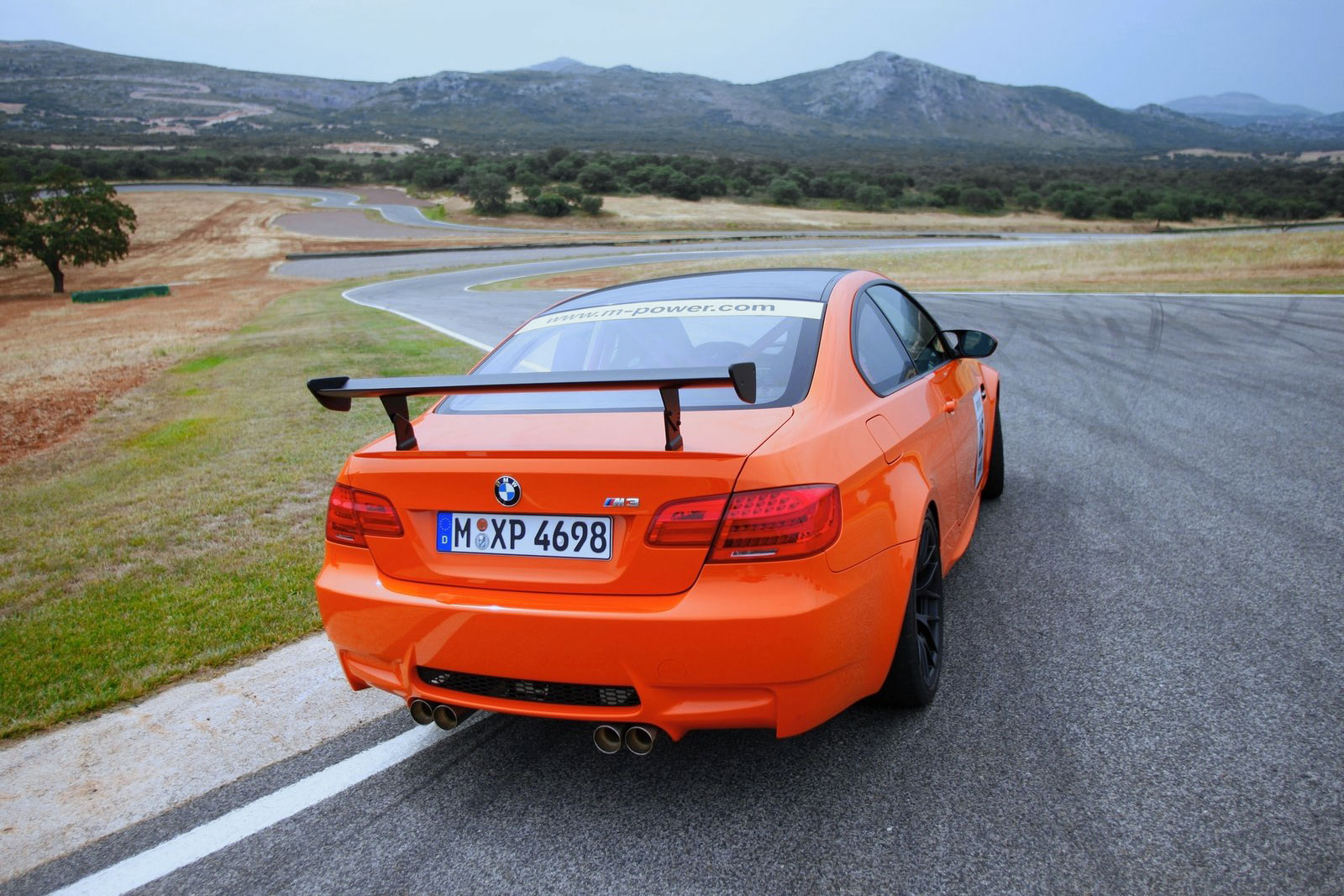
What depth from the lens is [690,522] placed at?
2.36 m

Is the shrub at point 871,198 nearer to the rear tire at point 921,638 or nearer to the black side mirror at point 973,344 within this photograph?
the black side mirror at point 973,344

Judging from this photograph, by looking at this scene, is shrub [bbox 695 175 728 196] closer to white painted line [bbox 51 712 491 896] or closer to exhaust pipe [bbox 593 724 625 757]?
white painted line [bbox 51 712 491 896]

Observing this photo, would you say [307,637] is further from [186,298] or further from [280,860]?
[186,298]

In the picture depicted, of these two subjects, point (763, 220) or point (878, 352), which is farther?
point (763, 220)

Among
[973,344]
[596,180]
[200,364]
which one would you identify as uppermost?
[596,180]

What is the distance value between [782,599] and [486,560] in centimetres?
82

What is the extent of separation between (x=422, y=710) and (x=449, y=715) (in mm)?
85

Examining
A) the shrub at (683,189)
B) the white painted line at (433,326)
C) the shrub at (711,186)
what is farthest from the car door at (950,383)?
the shrub at (711,186)

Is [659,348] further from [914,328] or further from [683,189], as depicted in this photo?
[683,189]

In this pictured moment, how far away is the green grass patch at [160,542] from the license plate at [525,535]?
1.76 m

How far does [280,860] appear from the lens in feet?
8.21

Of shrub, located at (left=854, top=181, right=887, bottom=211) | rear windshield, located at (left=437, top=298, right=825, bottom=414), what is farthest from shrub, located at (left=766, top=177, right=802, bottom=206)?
rear windshield, located at (left=437, top=298, right=825, bottom=414)

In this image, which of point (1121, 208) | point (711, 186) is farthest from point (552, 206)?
point (1121, 208)

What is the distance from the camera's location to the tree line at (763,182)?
58.1m
